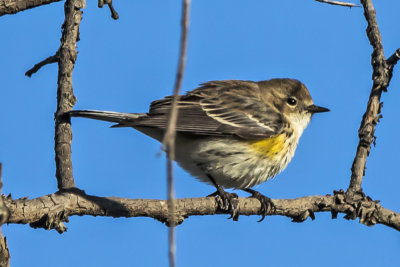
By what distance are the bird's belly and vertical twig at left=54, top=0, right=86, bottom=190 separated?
2023 millimetres

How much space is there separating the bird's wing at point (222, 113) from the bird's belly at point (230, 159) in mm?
152

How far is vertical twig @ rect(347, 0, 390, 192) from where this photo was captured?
6.83 m

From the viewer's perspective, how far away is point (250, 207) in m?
7.29

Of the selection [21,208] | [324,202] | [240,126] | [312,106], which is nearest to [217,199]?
[324,202]

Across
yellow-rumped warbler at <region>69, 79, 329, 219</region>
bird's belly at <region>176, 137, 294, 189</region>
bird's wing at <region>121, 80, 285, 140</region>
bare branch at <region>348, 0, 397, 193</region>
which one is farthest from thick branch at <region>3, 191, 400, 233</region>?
bird's wing at <region>121, 80, 285, 140</region>

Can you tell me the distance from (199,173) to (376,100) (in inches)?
109

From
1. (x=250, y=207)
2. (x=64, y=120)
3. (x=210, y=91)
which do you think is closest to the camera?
(x=64, y=120)

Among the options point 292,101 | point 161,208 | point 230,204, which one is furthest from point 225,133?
point 161,208

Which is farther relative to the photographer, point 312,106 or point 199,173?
point 312,106

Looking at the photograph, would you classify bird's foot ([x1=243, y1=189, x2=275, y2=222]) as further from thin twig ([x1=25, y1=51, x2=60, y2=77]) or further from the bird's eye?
thin twig ([x1=25, y1=51, x2=60, y2=77])

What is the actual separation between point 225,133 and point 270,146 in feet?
2.29

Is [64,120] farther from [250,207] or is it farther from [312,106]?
[312,106]

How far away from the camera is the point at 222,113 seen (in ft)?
28.8

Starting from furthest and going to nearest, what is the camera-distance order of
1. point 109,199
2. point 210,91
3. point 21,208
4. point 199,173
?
point 210,91 → point 199,173 → point 109,199 → point 21,208
